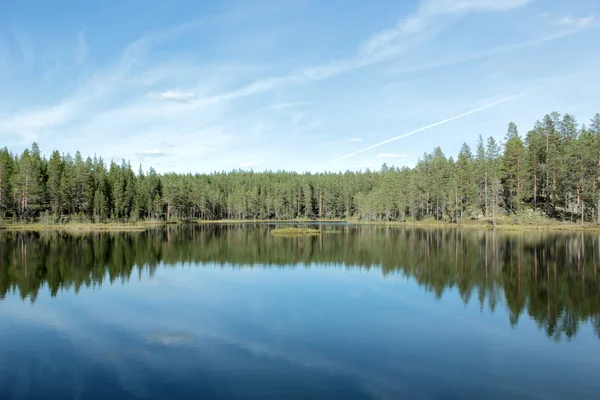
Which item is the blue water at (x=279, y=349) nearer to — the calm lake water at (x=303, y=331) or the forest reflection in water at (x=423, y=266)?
the calm lake water at (x=303, y=331)

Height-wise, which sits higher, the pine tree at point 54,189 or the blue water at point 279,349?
the pine tree at point 54,189

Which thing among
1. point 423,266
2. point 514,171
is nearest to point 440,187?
point 514,171

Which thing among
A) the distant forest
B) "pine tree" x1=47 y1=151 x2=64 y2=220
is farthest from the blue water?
"pine tree" x1=47 y1=151 x2=64 y2=220

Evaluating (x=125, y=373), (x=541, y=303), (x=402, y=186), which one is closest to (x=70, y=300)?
(x=125, y=373)

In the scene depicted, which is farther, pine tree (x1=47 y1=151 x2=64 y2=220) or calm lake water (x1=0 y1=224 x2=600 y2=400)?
pine tree (x1=47 y1=151 x2=64 y2=220)

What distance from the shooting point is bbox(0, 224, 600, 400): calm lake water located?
554 inches

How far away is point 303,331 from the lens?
Answer: 20250 mm

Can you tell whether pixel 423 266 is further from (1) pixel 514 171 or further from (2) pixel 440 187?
(2) pixel 440 187

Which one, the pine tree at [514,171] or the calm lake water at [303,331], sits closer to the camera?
the calm lake water at [303,331]

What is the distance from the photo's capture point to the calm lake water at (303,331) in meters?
14.1

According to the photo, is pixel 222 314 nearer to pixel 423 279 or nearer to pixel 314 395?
pixel 314 395

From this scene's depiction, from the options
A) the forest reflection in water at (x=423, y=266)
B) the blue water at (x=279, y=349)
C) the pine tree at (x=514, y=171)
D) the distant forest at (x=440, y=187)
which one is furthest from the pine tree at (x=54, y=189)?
the pine tree at (x=514, y=171)

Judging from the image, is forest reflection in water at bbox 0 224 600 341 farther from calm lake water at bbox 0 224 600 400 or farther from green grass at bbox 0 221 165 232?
green grass at bbox 0 221 165 232

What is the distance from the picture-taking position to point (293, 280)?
34.8 meters
